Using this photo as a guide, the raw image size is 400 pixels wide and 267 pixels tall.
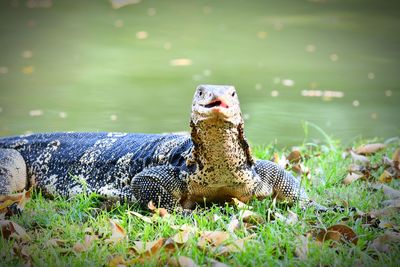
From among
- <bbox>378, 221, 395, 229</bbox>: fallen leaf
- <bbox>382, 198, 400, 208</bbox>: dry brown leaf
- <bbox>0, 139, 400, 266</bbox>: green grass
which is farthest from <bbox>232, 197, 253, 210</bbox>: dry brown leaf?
<bbox>382, 198, 400, 208</bbox>: dry brown leaf

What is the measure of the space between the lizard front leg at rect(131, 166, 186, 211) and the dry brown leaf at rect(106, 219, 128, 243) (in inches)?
16.5

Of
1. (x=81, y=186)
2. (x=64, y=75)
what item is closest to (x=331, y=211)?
(x=81, y=186)

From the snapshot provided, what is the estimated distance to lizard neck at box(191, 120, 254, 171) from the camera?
428 cm

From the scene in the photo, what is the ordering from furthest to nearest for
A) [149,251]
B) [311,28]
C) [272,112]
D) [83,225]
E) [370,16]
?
[370,16]
[311,28]
[272,112]
[83,225]
[149,251]

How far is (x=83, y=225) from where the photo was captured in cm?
438

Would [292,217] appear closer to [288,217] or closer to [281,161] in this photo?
[288,217]

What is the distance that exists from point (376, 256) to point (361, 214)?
591mm

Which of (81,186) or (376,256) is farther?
(81,186)

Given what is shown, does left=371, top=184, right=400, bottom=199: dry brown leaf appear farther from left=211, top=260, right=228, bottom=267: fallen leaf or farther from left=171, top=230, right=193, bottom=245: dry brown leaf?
left=211, top=260, right=228, bottom=267: fallen leaf

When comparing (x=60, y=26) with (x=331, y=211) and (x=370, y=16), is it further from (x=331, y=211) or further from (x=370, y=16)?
(x=331, y=211)

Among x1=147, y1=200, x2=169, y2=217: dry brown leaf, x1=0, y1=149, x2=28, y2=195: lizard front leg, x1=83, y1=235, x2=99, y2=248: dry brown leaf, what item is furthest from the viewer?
x1=0, y1=149, x2=28, y2=195: lizard front leg

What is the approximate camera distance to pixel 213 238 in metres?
4.02

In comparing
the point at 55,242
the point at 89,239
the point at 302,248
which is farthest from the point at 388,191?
the point at 55,242

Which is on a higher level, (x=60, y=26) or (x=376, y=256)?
(x=376, y=256)
